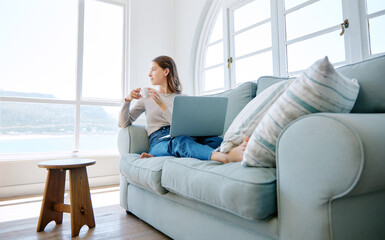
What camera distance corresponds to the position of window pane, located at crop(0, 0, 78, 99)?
9.48 ft

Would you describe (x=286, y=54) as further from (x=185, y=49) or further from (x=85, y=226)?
(x=85, y=226)

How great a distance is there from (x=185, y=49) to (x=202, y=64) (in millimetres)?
356

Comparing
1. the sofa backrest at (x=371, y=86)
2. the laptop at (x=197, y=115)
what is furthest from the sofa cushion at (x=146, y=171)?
the sofa backrest at (x=371, y=86)

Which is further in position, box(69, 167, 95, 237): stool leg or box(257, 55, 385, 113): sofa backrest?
box(69, 167, 95, 237): stool leg

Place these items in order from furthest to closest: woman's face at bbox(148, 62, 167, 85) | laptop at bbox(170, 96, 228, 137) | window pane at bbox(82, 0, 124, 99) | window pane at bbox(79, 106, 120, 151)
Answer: window pane at bbox(82, 0, 124, 99) < window pane at bbox(79, 106, 120, 151) < woman's face at bbox(148, 62, 167, 85) < laptop at bbox(170, 96, 228, 137)

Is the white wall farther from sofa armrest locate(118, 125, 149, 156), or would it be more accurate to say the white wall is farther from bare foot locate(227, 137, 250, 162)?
bare foot locate(227, 137, 250, 162)

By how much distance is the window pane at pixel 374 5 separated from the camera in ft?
5.94

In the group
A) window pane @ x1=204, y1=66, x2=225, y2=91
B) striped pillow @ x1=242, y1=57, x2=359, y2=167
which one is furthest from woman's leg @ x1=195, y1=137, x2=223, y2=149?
window pane @ x1=204, y1=66, x2=225, y2=91

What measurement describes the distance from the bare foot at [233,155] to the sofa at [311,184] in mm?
128

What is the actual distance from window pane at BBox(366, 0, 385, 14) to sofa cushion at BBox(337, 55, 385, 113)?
3.30 ft

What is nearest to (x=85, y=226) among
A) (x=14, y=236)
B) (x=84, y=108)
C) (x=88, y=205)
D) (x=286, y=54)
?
(x=88, y=205)

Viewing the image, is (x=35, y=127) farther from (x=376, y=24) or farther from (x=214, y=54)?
(x=376, y=24)

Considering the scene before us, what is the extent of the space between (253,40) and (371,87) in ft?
6.33

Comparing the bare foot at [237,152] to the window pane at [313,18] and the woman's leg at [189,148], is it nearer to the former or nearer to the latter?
the woman's leg at [189,148]
